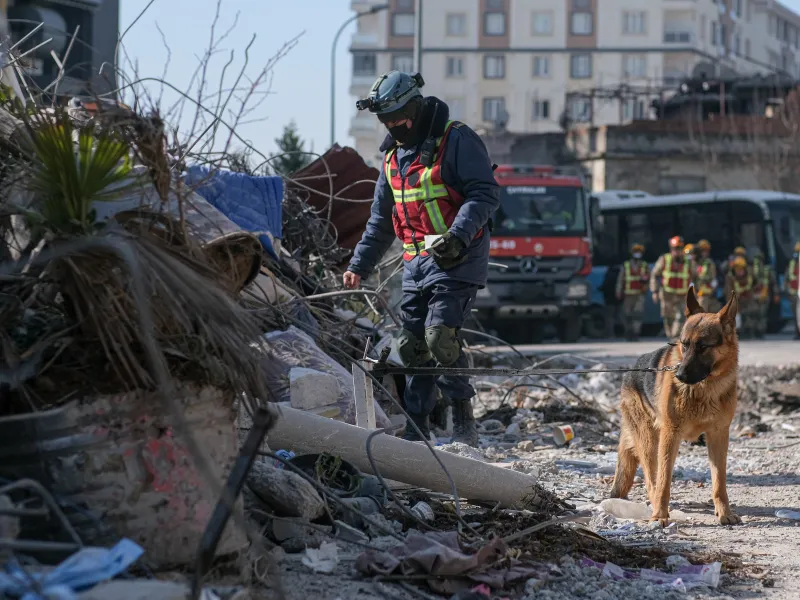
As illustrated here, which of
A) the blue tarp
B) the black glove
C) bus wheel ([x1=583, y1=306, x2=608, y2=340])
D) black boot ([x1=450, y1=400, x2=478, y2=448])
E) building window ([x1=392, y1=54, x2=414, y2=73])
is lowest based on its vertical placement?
bus wheel ([x1=583, y1=306, x2=608, y2=340])

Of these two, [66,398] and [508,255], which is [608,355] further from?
[66,398]

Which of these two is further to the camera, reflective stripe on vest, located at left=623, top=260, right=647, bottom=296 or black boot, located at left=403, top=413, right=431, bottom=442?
reflective stripe on vest, located at left=623, top=260, right=647, bottom=296

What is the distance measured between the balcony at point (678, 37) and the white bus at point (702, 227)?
54994mm

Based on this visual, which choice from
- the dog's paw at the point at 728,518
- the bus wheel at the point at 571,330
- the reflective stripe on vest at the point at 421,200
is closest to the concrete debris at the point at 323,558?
the dog's paw at the point at 728,518

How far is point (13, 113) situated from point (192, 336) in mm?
1239

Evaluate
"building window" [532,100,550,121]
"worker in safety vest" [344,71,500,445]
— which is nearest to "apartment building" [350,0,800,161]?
"building window" [532,100,550,121]

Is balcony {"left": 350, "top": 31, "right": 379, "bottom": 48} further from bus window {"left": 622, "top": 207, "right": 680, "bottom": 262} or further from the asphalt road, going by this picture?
the asphalt road

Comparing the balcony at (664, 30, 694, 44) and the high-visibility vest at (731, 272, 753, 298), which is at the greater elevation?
the balcony at (664, 30, 694, 44)

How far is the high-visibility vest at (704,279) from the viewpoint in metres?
23.4

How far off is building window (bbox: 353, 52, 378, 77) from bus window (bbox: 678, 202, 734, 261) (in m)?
57.7

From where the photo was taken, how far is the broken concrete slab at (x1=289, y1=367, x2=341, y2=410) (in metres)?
6.55

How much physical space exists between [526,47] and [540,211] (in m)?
62.9

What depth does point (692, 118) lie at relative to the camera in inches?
2007

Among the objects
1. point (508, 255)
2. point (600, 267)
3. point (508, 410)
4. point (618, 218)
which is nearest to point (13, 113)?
point (508, 410)
